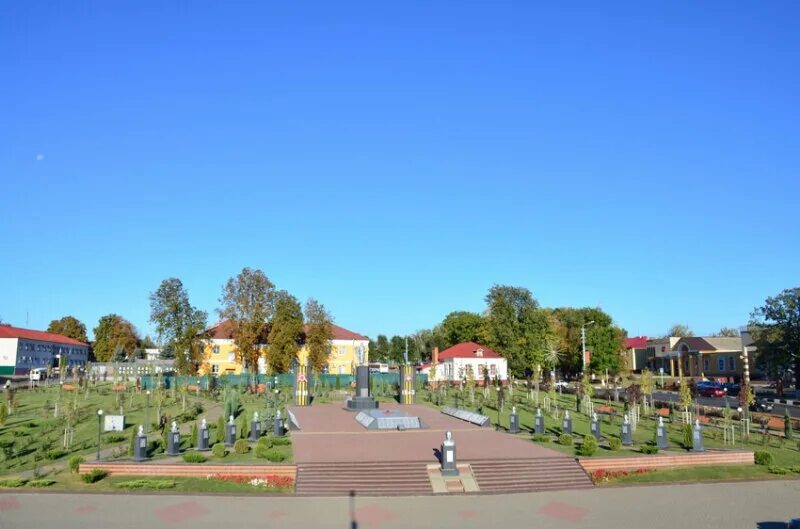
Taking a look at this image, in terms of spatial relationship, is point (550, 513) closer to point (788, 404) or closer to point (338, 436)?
point (338, 436)

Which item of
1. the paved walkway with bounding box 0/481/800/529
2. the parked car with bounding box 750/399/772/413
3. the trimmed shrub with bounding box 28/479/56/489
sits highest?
the parked car with bounding box 750/399/772/413

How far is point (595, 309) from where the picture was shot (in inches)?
3280

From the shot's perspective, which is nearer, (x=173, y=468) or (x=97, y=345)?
(x=173, y=468)

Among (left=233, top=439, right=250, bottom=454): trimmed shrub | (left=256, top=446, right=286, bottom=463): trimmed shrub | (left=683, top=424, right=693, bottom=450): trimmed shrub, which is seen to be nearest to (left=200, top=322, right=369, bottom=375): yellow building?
(left=233, top=439, right=250, bottom=454): trimmed shrub

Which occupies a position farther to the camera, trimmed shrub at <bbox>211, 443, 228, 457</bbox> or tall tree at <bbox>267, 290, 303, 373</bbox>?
tall tree at <bbox>267, 290, 303, 373</bbox>

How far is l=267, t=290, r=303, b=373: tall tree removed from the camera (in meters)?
57.8

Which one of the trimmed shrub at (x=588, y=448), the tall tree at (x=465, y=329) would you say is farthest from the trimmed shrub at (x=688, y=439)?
the tall tree at (x=465, y=329)

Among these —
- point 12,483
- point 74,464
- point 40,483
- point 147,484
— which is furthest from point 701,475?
point 12,483

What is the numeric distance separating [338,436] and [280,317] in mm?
31361

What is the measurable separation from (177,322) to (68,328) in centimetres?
5372

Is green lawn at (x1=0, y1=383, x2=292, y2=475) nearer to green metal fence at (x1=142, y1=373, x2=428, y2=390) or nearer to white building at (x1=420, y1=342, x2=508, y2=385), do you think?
green metal fence at (x1=142, y1=373, x2=428, y2=390)

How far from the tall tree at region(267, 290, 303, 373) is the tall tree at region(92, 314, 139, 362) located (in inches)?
1665

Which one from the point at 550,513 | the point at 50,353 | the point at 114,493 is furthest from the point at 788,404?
the point at 50,353

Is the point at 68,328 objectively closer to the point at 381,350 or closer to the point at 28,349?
the point at 28,349
